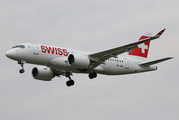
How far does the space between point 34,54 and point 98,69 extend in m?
8.14

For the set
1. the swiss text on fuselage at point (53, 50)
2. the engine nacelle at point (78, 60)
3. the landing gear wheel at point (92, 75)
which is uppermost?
the swiss text on fuselage at point (53, 50)

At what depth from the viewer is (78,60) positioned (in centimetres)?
4234

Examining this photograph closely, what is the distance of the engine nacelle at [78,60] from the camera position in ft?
139

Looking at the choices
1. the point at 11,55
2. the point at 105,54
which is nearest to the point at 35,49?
the point at 11,55

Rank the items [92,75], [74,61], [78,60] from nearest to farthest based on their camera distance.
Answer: [74,61] → [78,60] → [92,75]

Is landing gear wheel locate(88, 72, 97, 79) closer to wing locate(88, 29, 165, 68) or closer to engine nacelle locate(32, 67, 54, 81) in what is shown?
wing locate(88, 29, 165, 68)

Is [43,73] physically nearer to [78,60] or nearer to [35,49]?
[35,49]

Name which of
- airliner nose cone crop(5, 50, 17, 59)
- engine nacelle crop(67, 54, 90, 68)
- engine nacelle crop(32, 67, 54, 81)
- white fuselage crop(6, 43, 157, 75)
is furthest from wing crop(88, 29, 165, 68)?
airliner nose cone crop(5, 50, 17, 59)

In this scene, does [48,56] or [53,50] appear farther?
[53,50]

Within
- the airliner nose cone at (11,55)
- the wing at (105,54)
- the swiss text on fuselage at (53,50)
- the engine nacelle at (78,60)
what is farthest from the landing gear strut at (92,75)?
the airliner nose cone at (11,55)

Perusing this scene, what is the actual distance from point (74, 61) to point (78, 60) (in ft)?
1.59

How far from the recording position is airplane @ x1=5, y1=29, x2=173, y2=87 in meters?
41.9

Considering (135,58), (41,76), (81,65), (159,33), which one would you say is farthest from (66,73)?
(159,33)

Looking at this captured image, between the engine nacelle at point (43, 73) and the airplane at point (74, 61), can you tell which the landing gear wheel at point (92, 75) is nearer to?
the airplane at point (74, 61)
